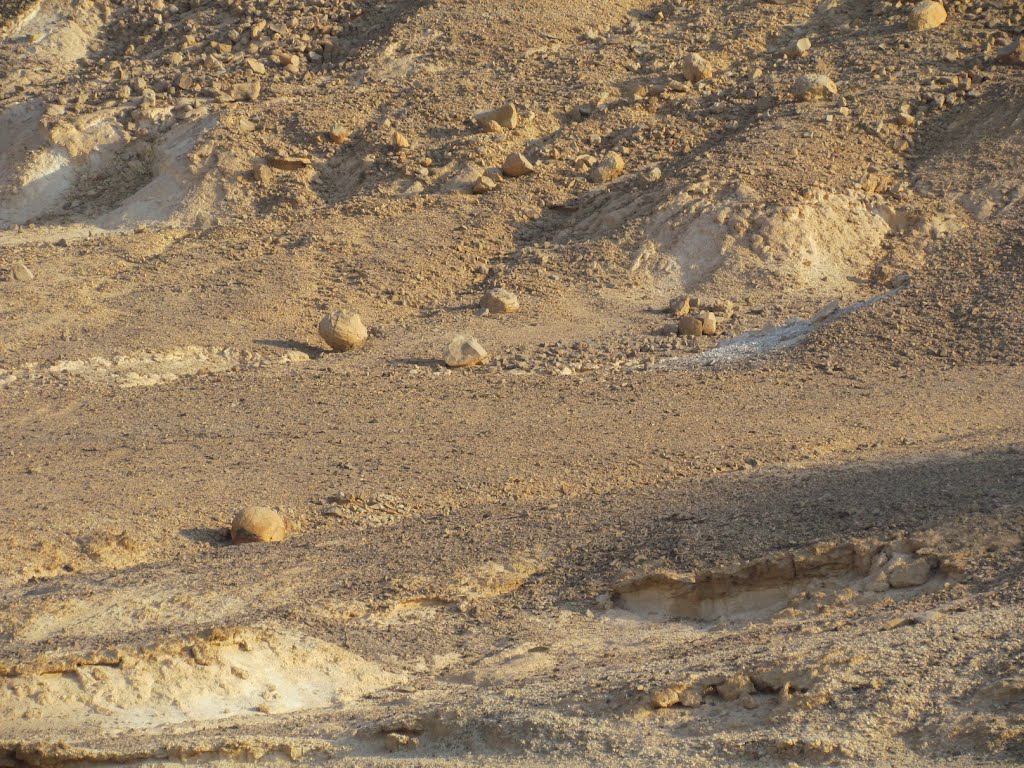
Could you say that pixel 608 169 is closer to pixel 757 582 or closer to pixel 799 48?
pixel 799 48

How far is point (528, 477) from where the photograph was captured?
945 centimetres

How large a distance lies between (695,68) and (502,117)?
86.0 inches

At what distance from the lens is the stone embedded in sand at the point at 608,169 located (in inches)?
592

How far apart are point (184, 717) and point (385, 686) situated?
35.4 inches

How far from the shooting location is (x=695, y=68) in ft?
52.9

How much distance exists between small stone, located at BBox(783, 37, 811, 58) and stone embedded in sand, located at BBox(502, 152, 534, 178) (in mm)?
3331

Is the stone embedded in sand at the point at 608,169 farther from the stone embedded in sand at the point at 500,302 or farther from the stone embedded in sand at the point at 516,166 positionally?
the stone embedded in sand at the point at 500,302

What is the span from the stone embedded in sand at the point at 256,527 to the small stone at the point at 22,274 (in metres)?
6.23

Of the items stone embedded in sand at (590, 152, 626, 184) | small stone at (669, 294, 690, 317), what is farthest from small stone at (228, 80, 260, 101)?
small stone at (669, 294, 690, 317)

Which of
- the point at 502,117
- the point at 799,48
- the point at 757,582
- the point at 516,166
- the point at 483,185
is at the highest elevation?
the point at 799,48

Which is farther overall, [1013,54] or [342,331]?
[1013,54]

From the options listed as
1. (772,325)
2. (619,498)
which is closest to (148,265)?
(772,325)

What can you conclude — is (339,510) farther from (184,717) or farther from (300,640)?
(184,717)

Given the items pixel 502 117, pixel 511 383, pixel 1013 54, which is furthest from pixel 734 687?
pixel 1013 54
